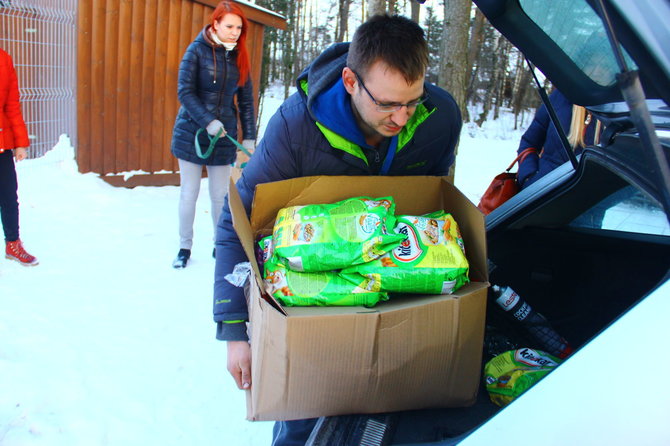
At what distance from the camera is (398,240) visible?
4.71 ft

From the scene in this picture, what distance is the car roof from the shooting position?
1101 millimetres

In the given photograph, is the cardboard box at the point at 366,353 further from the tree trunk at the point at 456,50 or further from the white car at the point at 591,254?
the tree trunk at the point at 456,50

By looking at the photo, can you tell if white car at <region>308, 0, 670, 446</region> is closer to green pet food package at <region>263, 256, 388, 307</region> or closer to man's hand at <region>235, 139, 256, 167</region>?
green pet food package at <region>263, 256, 388, 307</region>

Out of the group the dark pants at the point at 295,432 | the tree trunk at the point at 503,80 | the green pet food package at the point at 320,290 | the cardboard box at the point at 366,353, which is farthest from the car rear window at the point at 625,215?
the tree trunk at the point at 503,80

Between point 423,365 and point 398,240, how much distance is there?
0.33 meters

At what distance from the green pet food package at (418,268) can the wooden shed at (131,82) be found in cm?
612

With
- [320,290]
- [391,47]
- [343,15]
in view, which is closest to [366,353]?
[320,290]

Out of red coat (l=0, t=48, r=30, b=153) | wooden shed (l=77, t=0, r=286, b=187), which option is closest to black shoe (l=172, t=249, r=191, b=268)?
red coat (l=0, t=48, r=30, b=153)

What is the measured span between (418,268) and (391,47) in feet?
2.36

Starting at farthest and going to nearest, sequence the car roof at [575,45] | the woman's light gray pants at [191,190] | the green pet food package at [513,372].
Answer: the woman's light gray pants at [191,190]
the green pet food package at [513,372]
the car roof at [575,45]

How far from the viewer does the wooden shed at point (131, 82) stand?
642 centimetres

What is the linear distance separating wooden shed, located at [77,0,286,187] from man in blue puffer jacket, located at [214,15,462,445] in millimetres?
5443

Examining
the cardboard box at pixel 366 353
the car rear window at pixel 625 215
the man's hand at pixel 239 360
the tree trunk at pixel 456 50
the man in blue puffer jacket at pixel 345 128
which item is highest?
the tree trunk at pixel 456 50

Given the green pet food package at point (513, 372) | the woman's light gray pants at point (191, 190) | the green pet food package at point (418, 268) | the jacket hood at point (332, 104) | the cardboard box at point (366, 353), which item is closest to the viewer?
the cardboard box at point (366, 353)
